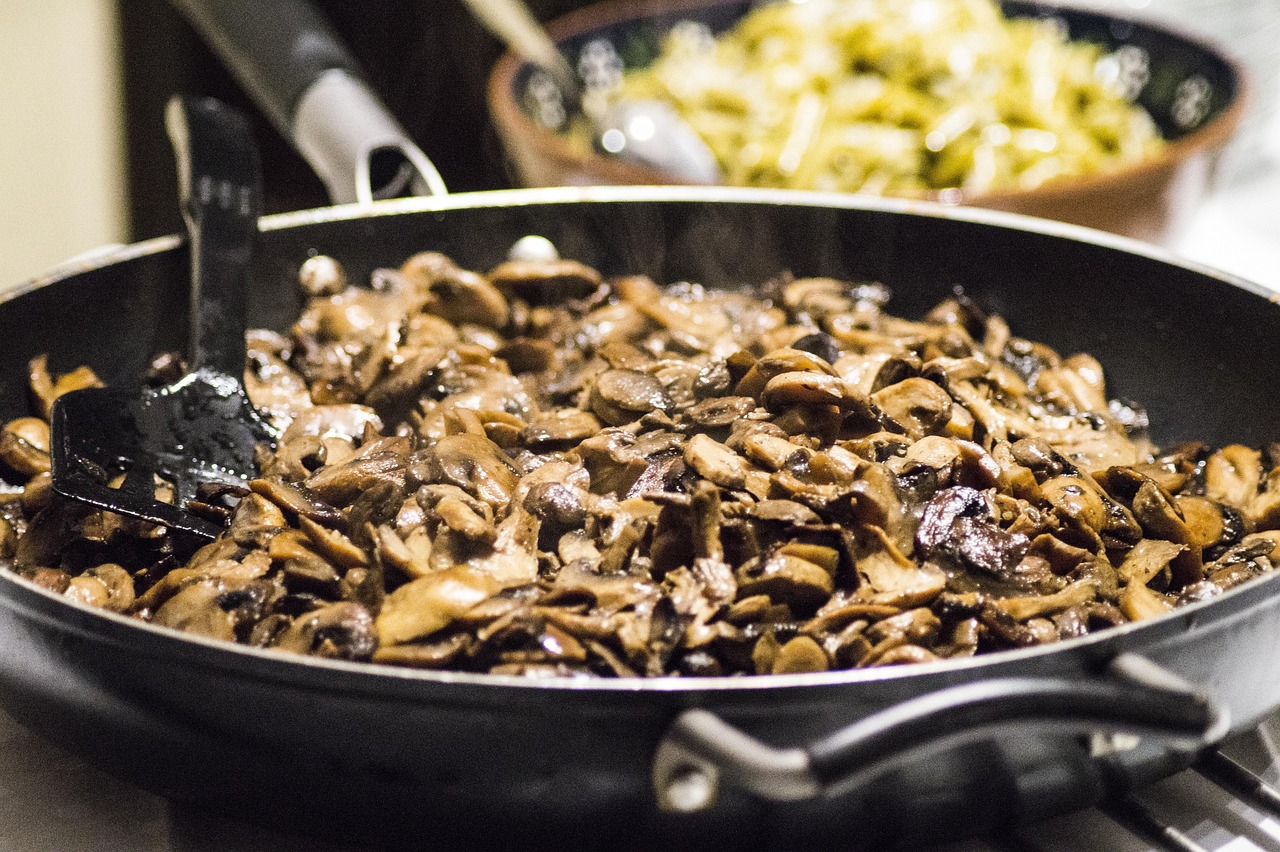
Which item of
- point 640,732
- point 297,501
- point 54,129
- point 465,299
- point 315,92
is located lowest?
point 640,732

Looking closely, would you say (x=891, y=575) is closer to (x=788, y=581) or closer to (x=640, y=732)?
Answer: (x=788, y=581)

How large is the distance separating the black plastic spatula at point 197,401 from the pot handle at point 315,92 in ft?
0.32

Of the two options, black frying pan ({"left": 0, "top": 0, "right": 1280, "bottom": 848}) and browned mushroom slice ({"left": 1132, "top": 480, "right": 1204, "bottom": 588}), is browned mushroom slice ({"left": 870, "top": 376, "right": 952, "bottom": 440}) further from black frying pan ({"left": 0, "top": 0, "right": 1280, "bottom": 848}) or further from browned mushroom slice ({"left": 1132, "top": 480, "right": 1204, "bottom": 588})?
black frying pan ({"left": 0, "top": 0, "right": 1280, "bottom": 848})

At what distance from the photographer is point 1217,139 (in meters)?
1.58

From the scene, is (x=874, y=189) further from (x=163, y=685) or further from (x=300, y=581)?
(x=163, y=685)

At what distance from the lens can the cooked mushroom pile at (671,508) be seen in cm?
72

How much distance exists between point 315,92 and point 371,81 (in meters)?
1.75

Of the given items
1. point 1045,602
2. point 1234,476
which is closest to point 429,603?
point 1045,602

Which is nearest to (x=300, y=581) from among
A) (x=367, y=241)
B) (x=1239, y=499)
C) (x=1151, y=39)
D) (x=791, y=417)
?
(x=791, y=417)

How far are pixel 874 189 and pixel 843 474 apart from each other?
1.02 metres

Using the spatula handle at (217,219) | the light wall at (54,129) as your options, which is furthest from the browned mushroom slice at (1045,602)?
the light wall at (54,129)

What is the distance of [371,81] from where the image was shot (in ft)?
9.75

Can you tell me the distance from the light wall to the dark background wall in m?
0.07

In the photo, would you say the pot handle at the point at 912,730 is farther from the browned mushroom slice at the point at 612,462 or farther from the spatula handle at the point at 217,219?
the spatula handle at the point at 217,219
